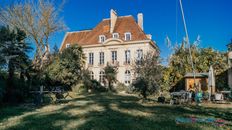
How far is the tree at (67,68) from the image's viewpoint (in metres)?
26.3

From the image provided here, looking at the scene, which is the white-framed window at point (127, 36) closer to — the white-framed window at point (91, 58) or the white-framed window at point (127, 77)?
the white-framed window at point (127, 77)

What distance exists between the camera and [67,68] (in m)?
28.8

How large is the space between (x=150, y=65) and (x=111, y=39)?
22.0m

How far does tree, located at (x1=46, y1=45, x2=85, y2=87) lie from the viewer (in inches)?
1034

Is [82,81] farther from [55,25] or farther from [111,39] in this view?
[111,39]

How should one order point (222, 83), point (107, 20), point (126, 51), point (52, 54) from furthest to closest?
1. point (107, 20)
2. point (126, 51)
3. point (52, 54)
4. point (222, 83)

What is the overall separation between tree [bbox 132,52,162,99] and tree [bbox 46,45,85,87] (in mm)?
11857

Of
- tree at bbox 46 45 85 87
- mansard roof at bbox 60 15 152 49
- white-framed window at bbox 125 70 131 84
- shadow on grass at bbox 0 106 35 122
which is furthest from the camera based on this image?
mansard roof at bbox 60 15 152 49

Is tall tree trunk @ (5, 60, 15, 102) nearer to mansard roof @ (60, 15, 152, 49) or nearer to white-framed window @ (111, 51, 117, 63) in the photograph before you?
mansard roof @ (60, 15, 152, 49)

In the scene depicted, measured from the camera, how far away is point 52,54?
2975 cm

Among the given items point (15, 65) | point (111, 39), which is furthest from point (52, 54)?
point (15, 65)

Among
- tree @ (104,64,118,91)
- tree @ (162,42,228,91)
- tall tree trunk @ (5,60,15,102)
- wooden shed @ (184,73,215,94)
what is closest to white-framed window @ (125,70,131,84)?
tree @ (104,64,118,91)

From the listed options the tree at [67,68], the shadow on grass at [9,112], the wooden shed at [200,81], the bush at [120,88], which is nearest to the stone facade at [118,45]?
the bush at [120,88]

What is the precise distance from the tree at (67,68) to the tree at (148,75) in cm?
1186
